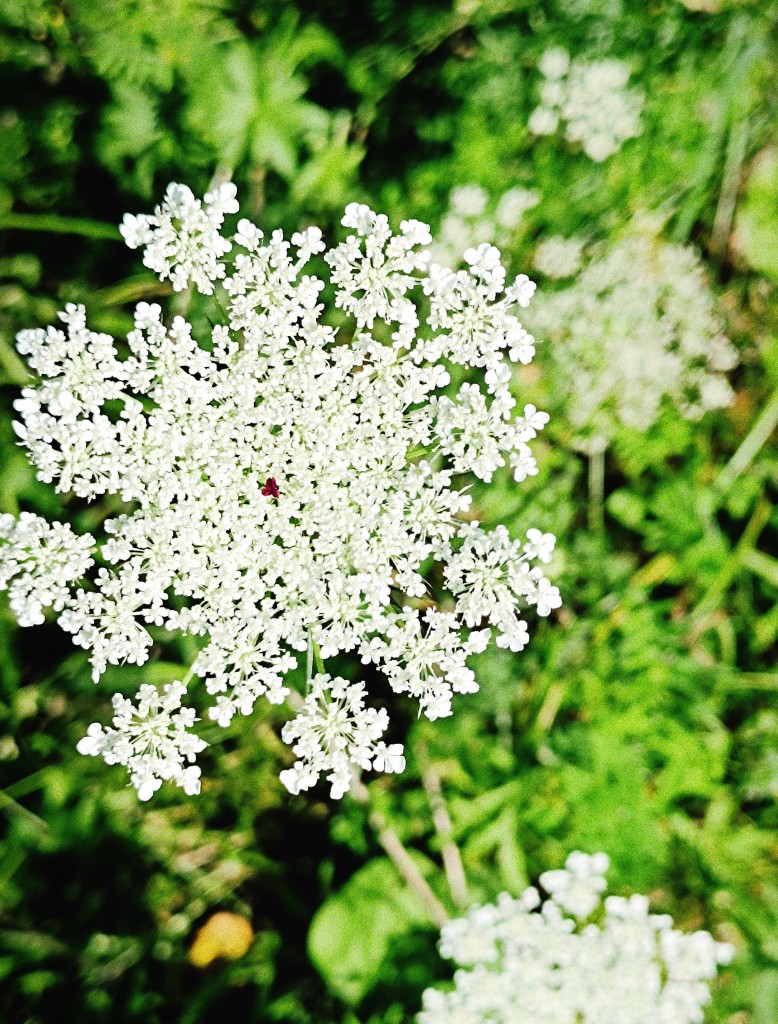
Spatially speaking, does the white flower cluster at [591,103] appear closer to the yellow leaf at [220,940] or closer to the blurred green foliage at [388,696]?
the blurred green foliage at [388,696]

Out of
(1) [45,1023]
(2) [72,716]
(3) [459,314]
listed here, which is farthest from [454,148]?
(1) [45,1023]

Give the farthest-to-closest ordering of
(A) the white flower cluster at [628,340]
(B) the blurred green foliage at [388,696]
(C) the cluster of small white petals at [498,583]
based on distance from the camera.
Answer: (A) the white flower cluster at [628,340]
(B) the blurred green foliage at [388,696]
(C) the cluster of small white petals at [498,583]

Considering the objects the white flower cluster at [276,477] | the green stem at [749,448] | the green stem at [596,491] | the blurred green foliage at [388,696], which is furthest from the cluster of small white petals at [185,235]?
the green stem at [749,448]

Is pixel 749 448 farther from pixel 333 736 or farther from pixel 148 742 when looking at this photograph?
pixel 148 742

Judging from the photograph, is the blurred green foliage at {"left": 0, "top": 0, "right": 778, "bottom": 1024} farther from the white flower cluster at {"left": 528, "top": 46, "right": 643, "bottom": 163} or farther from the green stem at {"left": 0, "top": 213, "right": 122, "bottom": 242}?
the white flower cluster at {"left": 528, "top": 46, "right": 643, "bottom": 163}

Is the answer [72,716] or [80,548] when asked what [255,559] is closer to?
[80,548]

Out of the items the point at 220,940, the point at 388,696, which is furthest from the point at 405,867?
the point at 220,940
